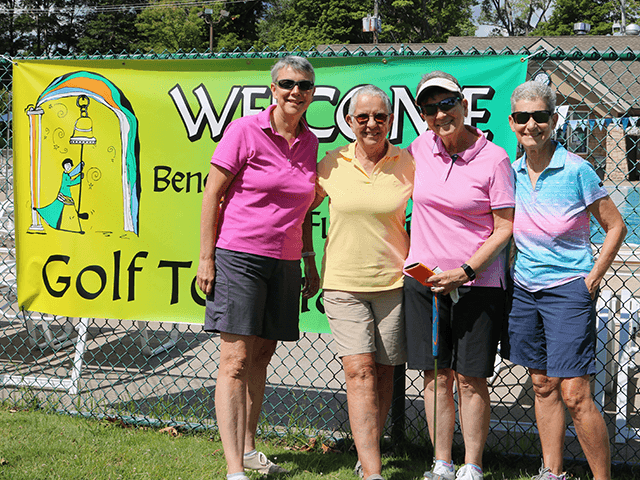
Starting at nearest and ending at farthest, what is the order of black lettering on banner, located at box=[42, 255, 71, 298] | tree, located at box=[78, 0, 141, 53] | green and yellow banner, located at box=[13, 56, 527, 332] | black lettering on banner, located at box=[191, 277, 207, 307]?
green and yellow banner, located at box=[13, 56, 527, 332] → black lettering on banner, located at box=[191, 277, 207, 307] → black lettering on banner, located at box=[42, 255, 71, 298] → tree, located at box=[78, 0, 141, 53]

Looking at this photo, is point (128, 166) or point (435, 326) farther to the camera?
point (128, 166)

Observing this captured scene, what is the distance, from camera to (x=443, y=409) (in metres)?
2.71

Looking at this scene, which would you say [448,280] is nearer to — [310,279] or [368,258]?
[368,258]

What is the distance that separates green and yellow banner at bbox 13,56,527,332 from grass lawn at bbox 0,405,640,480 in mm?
686

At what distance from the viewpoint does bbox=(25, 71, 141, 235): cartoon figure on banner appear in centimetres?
359

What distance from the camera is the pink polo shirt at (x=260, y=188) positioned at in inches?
106

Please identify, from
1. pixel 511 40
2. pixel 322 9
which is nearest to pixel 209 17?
pixel 322 9

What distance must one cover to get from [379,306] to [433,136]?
0.84m

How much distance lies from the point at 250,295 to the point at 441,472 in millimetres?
1206

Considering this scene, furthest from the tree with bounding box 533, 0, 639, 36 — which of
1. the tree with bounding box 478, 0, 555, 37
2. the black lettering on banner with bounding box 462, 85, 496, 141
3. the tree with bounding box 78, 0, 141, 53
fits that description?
the black lettering on banner with bounding box 462, 85, 496, 141

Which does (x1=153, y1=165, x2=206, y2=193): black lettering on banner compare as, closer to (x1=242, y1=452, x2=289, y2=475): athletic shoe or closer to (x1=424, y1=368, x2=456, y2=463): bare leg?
(x1=242, y1=452, x2=289, y2=475): athletic shoe

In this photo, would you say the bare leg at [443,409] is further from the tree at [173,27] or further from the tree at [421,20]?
the tree at [173,27]

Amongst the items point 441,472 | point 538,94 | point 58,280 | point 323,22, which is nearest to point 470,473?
point 441,472

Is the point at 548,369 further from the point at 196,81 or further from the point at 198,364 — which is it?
the point at 198,364
